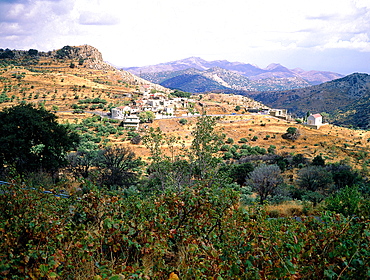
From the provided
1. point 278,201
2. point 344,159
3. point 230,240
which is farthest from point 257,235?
point 344,159

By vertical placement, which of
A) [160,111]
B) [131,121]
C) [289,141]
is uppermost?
[160,111]

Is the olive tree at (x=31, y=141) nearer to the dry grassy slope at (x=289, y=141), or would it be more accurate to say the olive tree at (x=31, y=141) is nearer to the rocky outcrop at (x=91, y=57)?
the dry grassy slope at (x=289, y=141)

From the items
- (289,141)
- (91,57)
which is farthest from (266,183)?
(91,57)

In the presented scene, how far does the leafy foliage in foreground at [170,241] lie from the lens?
3.17m

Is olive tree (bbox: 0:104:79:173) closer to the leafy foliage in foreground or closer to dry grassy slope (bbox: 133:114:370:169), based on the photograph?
the leafy foliage in foreground

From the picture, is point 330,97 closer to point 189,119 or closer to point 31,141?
point 189,119

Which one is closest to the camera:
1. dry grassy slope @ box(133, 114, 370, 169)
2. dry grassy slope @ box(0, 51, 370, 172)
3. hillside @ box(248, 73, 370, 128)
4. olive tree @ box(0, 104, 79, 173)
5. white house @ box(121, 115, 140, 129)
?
olive tree @ box(0, 104, 79, 173)

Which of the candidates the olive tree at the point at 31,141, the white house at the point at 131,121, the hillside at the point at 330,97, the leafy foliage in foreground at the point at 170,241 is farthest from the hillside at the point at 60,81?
the hillside at the point at 330,97

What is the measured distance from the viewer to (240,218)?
4.60 metres

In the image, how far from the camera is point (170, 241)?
4.57 meters

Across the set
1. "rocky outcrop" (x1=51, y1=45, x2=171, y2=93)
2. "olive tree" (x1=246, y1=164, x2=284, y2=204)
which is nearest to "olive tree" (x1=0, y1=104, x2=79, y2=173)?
"olive tree" (x1=246, y1=164, x2=284, y2=204)

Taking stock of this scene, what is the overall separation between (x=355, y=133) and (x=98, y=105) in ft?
169

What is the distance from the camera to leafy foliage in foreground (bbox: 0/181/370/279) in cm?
317

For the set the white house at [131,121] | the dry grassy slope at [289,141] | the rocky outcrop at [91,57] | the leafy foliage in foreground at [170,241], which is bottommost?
the dry grassy slope at [289,141]
